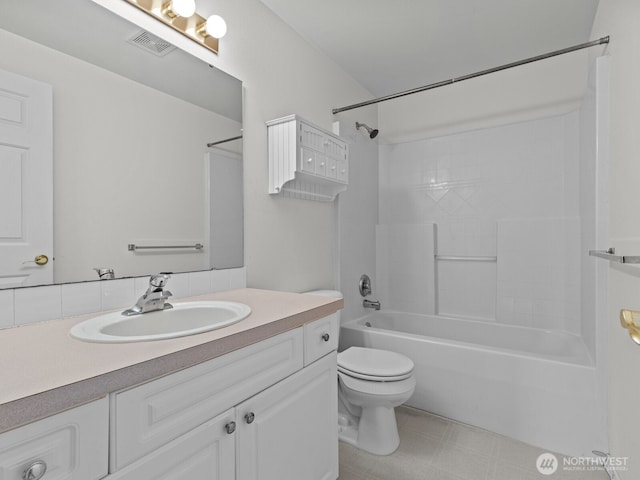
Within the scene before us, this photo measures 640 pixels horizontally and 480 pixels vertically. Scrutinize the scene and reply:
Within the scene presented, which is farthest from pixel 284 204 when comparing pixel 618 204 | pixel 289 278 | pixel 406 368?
pixel 618 204

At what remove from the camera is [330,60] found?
2.48 metres

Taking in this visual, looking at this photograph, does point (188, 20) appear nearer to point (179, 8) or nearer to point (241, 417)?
point (179, 8)

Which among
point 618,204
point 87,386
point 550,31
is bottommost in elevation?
point 87,386

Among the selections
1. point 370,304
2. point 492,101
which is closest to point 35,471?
point 370,304

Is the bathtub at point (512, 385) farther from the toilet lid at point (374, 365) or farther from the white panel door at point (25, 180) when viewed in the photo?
the white panel door at point (25, 180)

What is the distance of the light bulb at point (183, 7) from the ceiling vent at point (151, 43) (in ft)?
0.43

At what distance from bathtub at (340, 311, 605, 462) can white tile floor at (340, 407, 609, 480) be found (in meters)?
0.09

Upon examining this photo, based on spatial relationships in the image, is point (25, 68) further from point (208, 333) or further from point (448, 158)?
point (448, 158)

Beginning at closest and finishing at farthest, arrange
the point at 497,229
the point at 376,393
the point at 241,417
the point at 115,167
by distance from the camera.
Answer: the point at 241,417 < the point at 115,167 < the point at 376,393 < the point at 497,229

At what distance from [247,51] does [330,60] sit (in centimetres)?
88

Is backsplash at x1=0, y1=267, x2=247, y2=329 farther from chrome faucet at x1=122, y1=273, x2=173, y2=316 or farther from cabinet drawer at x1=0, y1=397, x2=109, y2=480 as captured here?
cabinet drawer at x1=0, y1=397, x2=109, y2=480

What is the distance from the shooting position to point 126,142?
49.2 inches

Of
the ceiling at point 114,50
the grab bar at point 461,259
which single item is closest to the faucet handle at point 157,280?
the ceiling at point 114,50

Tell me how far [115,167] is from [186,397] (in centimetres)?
88
